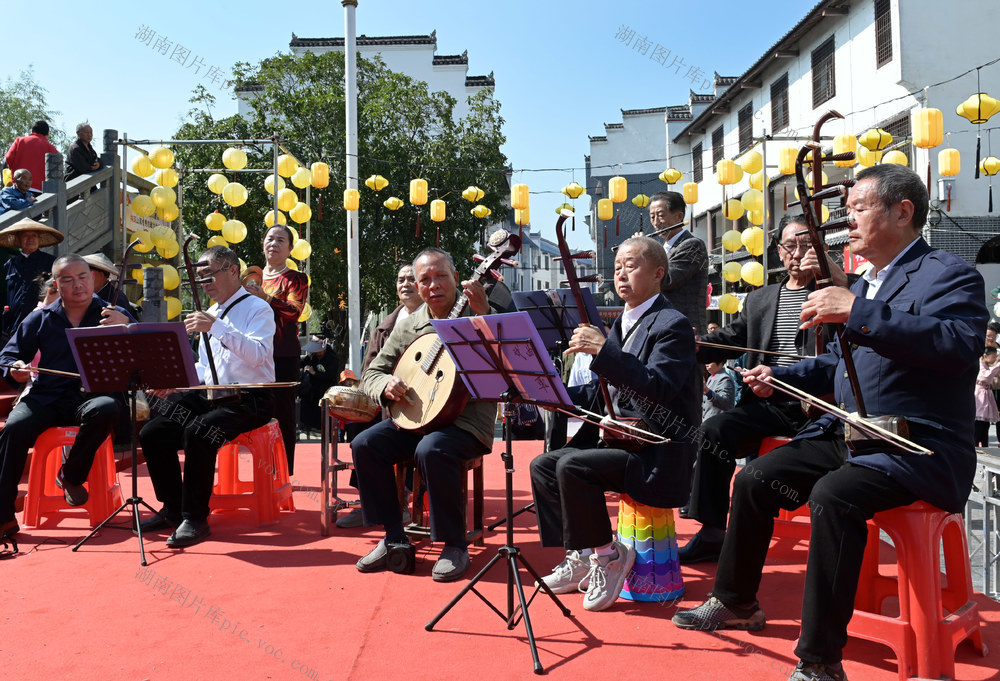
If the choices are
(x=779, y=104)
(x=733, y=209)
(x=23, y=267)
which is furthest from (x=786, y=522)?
(x=779, y=104)

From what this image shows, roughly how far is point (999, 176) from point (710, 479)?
14.2 meters

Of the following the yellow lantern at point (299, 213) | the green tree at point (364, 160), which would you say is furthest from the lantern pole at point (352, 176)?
the green tree at point (364, 160)

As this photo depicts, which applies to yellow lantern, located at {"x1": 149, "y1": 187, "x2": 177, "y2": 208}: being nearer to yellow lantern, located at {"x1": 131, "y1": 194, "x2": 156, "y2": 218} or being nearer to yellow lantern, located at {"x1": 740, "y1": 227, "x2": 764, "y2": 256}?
yellow lantern, located at {"x1": 131, "y1": 194, "x2": 156, "y2": 218}

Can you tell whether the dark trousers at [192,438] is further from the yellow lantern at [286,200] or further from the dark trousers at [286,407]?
the yellow lantern at [286,200]

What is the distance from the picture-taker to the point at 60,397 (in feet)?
17.2

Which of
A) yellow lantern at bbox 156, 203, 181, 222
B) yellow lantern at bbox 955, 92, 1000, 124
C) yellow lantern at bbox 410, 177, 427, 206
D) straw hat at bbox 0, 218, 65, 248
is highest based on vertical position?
yellow lantern at bbox 955, 92, 1000, 124

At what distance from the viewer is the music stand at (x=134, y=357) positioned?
443 cm

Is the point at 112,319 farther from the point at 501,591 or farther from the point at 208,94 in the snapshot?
the point at 208,94

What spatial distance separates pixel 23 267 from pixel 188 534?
3699 mm

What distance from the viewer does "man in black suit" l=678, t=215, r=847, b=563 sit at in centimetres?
439

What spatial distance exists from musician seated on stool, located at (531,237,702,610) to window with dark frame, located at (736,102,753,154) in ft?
65.1

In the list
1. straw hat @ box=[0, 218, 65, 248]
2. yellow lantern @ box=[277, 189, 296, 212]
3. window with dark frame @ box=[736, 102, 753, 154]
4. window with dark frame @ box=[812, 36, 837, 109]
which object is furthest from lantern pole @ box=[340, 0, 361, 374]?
window with dark frame @ box=[736, 102, 753, 154]

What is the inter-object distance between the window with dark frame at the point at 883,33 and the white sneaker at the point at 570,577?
14837 millimetres

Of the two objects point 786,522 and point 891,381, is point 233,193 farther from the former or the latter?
point 891,381
